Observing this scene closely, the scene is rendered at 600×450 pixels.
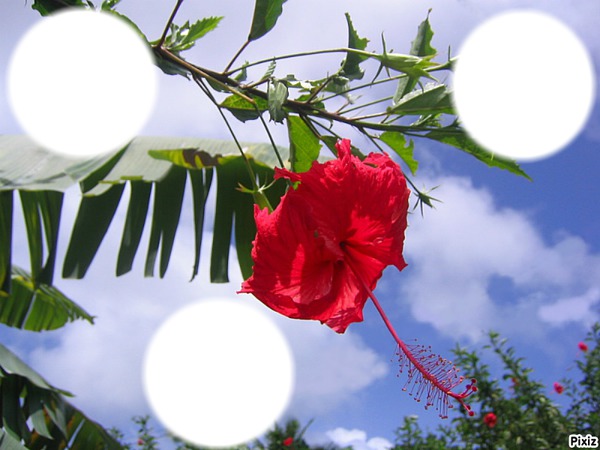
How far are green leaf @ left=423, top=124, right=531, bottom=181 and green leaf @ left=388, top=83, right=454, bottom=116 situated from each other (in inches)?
0.8

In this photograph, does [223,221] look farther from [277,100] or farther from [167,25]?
[277,100]

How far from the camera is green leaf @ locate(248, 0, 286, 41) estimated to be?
50 cm

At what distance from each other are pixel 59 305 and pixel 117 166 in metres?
1.20

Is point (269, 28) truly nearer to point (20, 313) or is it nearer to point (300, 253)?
point (300, 253)

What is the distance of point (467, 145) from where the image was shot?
20.2 inches

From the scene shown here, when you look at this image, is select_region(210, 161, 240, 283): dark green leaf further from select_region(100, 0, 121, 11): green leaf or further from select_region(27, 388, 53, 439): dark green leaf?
select_region(100, 0, 121, 11): green leaf

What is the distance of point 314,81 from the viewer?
494 mm

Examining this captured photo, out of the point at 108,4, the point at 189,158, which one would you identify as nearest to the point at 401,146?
the point at 108,4

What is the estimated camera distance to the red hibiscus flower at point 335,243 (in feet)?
1.43

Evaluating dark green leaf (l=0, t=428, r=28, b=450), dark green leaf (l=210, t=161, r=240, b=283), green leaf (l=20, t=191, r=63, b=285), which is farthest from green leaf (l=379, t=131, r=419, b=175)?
green leaf (l=20, t=191, r=63, b=285)

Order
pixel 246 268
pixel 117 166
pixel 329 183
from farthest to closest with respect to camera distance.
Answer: pixel 117 166 < pixel 246 268 < pixel 329 183

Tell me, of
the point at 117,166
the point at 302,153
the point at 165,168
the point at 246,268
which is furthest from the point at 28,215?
the point at 302,153

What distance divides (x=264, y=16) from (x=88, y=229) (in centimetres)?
147

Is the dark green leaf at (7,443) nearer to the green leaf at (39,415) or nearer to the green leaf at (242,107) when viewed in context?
the green leaf at (39,415)
